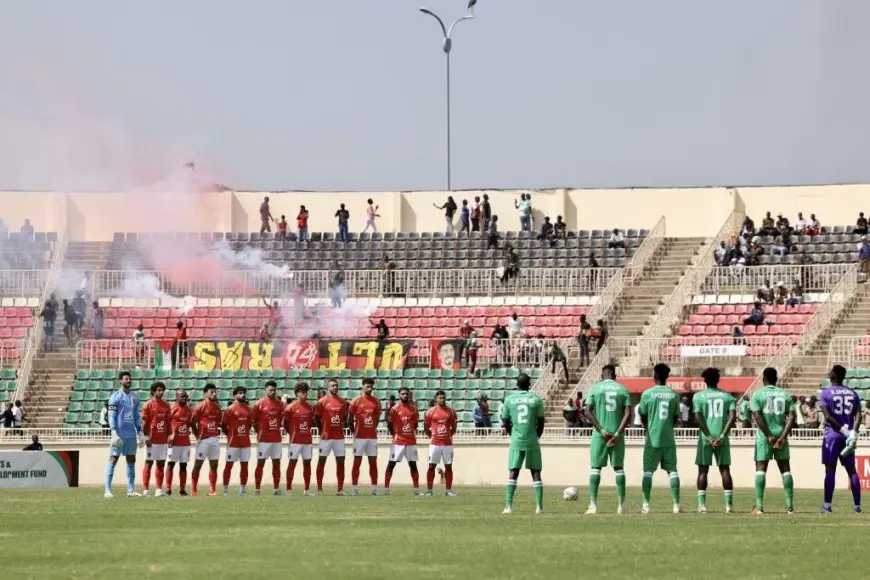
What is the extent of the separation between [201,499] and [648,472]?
10.5m

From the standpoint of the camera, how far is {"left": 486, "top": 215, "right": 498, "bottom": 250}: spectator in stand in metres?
60.0

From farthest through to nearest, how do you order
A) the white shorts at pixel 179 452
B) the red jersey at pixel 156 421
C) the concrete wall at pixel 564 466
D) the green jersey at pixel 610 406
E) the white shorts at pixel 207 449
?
1. the concrete wall at pixel 564 466
2. the white shorts at pixel 179 452
3. the white shorts at pixel 207 449
4. the red jersey at pixel 156 421
5. the green jersey at pixel 610 406

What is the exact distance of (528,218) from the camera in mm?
62188

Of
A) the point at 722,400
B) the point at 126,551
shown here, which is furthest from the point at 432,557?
the point at 722,400

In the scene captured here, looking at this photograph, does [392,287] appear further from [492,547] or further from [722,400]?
[492,547]

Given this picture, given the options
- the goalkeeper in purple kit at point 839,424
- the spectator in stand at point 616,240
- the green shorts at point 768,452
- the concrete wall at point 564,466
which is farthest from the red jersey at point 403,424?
the spectator in stand at point 616,240

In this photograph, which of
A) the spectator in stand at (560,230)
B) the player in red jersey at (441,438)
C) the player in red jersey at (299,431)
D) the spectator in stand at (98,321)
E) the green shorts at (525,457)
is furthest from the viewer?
the spectator in stand at (560,230)

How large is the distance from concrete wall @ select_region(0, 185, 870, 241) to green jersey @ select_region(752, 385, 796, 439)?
35695 mm

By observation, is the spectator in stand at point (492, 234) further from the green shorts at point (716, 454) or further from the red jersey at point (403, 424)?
the green shorts at point (716, 454)

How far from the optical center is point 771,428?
26172 mm

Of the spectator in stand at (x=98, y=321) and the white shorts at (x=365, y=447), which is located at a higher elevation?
the spectator in stand at (x=98, y=321)

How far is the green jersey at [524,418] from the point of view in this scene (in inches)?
1021

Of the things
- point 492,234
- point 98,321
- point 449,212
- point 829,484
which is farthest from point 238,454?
point 449,212

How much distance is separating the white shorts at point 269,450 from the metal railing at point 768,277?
2254cm
